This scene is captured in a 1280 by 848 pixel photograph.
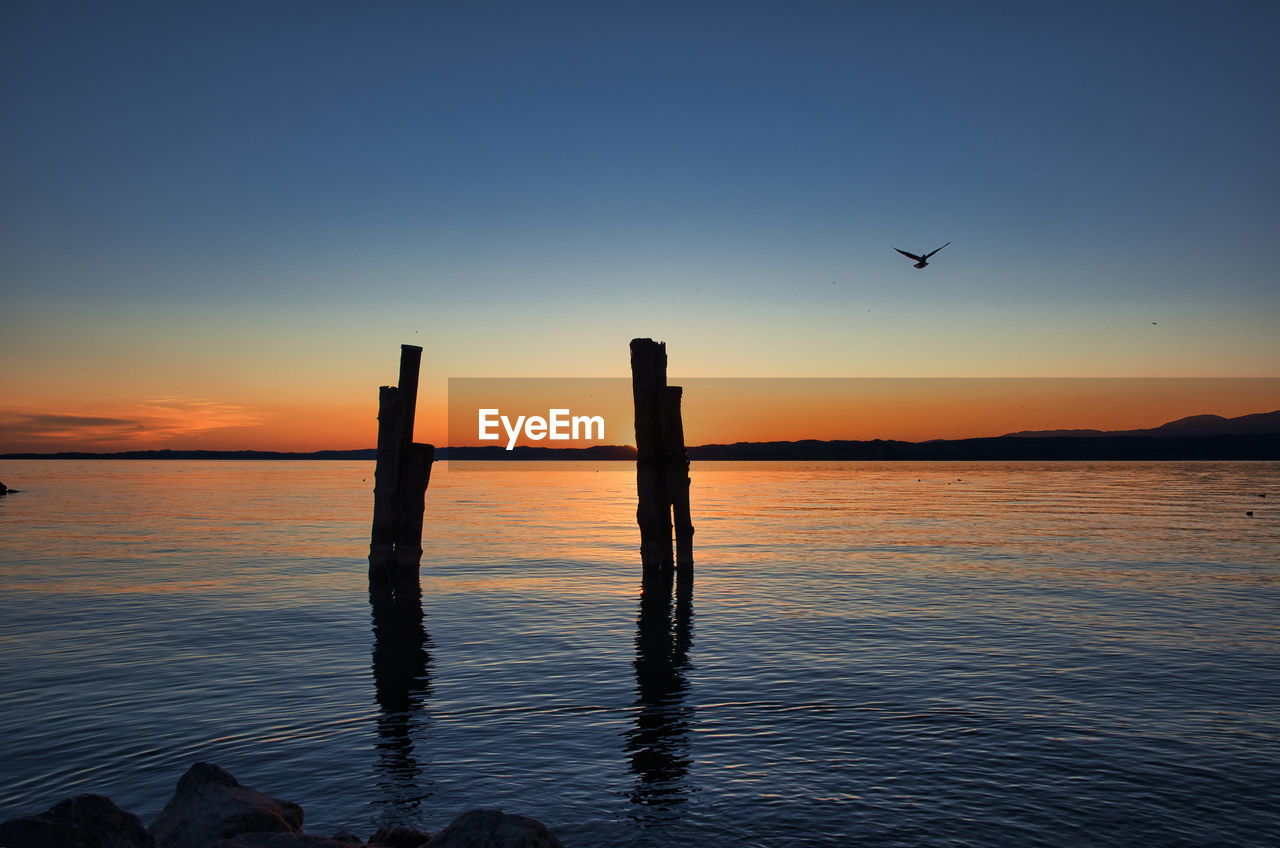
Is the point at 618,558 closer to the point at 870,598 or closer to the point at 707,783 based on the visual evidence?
the point at 870,598

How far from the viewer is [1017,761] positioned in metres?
8.59

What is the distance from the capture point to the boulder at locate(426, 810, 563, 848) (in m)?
5.57

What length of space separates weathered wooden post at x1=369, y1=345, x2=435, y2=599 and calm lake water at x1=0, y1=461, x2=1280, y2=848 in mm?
935

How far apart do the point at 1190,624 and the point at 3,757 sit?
17630mm

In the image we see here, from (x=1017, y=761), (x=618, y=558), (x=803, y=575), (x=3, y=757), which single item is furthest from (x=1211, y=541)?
(x=3, y=757)

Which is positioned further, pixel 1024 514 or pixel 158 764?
pixel 1024 514

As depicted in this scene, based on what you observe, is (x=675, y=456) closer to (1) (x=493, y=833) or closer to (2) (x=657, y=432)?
(2) (x=657, y=432)

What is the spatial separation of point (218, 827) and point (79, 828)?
984 mm

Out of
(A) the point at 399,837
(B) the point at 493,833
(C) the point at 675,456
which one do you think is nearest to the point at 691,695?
(A) the point at 399,837

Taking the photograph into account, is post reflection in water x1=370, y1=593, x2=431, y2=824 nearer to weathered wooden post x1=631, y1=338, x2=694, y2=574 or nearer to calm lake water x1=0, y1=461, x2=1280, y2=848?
calm lake water x1=0, y1=461, x2=1280, y2=848

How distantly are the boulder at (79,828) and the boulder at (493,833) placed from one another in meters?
1.88

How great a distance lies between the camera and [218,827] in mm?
6078

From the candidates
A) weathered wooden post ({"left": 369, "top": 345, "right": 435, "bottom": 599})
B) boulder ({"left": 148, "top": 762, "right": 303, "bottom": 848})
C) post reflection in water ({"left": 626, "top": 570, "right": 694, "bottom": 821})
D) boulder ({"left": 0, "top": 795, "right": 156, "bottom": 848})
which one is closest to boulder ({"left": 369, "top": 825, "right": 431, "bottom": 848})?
boulder ({"left": 148, "top": 762, "right": 303, "bottom": 848})

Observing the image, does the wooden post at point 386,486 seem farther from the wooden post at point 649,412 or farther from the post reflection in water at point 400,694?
the wooden post at point 649,412
